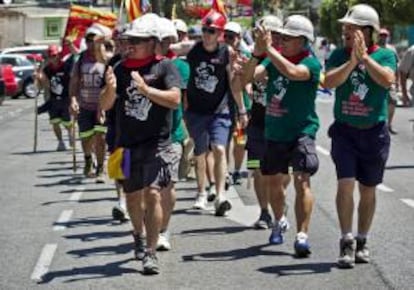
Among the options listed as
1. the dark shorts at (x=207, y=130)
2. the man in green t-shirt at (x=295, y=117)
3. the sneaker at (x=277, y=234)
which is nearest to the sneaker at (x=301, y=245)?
the man in green t-shirt at (x=295, y=117)

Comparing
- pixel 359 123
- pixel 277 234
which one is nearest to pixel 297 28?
pixel 359 123

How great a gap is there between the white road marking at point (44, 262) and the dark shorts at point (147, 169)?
91cm

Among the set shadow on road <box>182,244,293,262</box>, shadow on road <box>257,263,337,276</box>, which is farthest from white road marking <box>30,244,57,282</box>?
shadow on road <box>257,263,337,276</box>

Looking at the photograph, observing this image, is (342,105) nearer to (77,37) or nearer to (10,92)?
(77,37)

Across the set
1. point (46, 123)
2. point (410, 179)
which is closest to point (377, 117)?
point (410, 179)

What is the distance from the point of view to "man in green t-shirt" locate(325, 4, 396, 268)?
7893 mm

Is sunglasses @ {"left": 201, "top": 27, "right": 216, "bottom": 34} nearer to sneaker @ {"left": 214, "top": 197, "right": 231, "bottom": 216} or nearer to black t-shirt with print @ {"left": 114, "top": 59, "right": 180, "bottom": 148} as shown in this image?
sneaker @ {"left": 214, "top": 197, "right": 231, "bottom": 216}

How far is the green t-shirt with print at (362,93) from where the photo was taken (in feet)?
26.3

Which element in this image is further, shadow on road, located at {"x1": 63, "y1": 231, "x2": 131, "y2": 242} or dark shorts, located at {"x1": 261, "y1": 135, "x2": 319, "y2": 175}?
shadow on road, located at {"x1": 63, "y1": 231, "x2": 131, "y2": 242}

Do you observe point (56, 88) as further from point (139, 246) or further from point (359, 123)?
point (359, 123)

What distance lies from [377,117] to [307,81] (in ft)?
2.21

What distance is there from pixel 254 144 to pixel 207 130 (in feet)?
2.44

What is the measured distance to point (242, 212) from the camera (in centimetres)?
1091

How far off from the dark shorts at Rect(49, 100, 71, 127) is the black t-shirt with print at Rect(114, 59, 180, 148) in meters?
9.41
